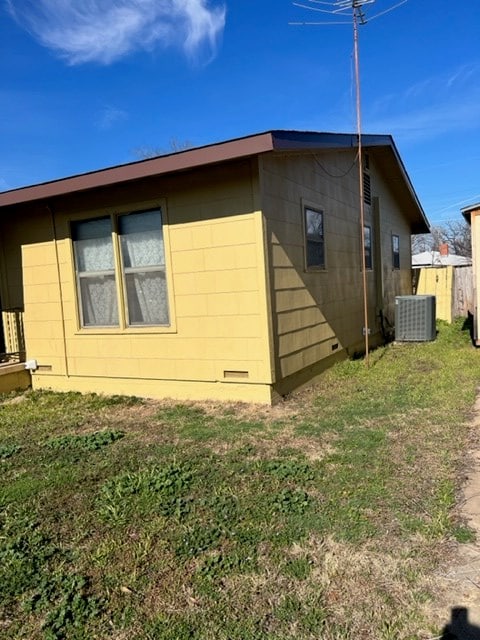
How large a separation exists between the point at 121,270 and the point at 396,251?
8.51 m

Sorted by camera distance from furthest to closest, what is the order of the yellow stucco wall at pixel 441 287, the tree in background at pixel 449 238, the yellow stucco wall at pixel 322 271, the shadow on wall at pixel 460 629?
the tree in background at pixel 449 238 < the yellow stucco wall at pixel 441 287 < the yellow stucco wall at pixel 322 271 < the shadow on wall at pixel 460 629

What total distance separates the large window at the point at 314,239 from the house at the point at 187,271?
31 mm

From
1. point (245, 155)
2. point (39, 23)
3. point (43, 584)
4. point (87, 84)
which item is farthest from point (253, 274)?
point (87, 84)

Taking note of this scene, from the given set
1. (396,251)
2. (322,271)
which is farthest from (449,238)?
(322,271)

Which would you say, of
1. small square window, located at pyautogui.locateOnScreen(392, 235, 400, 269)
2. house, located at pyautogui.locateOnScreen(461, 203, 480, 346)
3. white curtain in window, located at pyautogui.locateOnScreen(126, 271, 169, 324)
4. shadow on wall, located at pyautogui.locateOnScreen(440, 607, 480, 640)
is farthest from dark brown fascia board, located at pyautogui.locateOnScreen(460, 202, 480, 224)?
shadow on wall, located at pyautogui.locateOnScreen(440, 607, 480, 640)

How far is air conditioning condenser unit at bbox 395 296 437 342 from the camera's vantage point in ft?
31.8

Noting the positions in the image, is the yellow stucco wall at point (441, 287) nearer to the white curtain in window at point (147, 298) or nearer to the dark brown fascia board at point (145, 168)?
the white curtain in window at point (147, 298)

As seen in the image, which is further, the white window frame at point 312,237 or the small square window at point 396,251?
the small square window at point 396,251

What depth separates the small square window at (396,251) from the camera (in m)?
11.8

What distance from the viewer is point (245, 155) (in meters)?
4.65

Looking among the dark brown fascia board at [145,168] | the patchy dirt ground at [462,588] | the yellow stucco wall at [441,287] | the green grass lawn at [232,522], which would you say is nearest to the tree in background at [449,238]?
the yellow stucco wall at [441,287]

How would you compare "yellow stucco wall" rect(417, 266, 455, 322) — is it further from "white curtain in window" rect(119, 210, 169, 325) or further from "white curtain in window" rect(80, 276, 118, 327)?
"white curtain in window" rect(80, 276, 118, 327)

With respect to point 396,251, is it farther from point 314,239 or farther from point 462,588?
point 462,588

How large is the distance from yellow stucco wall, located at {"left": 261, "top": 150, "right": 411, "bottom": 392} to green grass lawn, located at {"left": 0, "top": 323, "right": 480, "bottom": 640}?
125 centimetres
